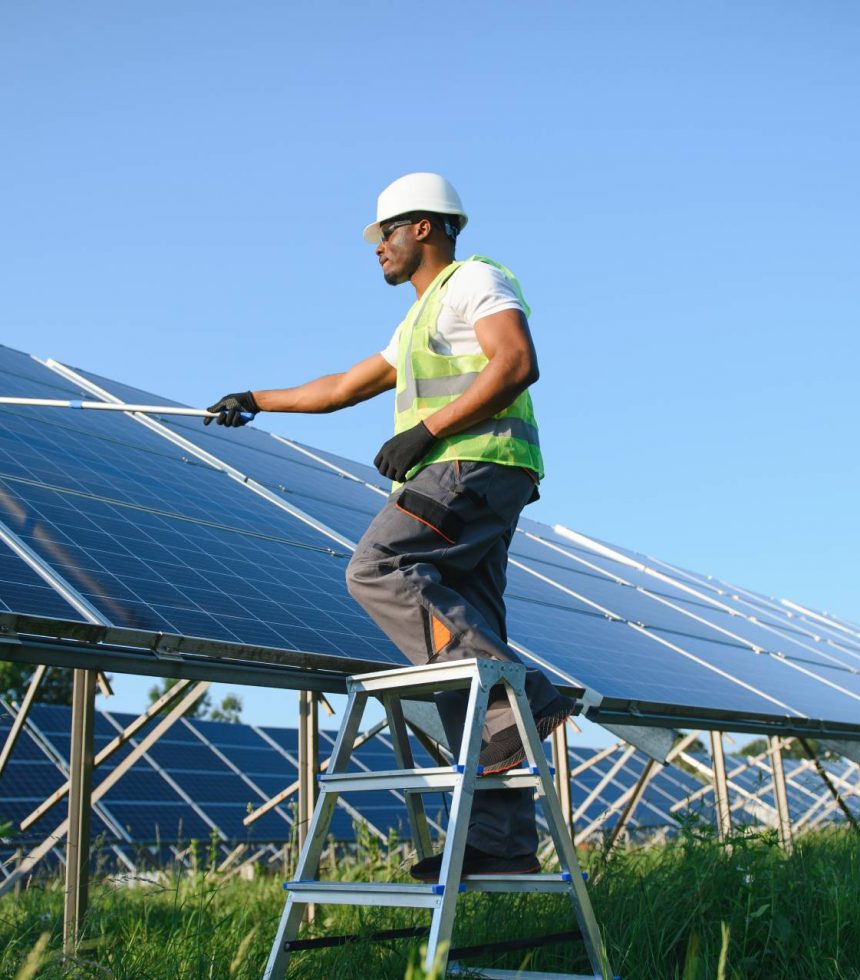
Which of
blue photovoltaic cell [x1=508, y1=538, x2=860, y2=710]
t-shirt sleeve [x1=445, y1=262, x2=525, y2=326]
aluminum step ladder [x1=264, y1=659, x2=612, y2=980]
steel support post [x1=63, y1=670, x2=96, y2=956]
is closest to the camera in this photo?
aluminum step ladder [x1=264, y1=659, x2=612, y2=980]

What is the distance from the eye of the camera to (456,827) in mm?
2855

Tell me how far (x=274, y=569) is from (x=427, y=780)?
3.16 meters

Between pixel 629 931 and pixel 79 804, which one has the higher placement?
pixel 79 804

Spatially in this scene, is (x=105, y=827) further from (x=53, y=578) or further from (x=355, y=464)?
(x=53, y=578)

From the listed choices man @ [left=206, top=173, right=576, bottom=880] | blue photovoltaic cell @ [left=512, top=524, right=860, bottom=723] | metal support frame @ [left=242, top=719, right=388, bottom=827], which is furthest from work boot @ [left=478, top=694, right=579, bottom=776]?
blue photovoltaic cell @ [left=512, top=524, right=860, bottom=723]

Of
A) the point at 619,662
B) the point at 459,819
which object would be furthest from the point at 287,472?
the point at 459,819

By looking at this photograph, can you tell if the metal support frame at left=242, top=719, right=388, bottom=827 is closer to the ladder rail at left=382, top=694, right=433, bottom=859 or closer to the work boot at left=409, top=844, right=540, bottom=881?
the ladder rail at left=382, top=694, right=433, bottom=859

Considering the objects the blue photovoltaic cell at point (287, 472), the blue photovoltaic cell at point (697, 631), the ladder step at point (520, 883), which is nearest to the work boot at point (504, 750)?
the ladder step at point (520, 883)

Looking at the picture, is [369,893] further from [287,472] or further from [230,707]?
[230,707]

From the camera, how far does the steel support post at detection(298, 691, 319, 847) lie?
19.2 ft

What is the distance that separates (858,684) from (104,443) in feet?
27.9

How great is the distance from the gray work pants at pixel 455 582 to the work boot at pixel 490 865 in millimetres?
19

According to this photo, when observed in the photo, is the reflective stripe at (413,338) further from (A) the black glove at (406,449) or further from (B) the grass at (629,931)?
(B) the grass at (629,931)

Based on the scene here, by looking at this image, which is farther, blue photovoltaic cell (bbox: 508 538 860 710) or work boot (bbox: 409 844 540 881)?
blue photovoltaic cell (bbox: 508 538 860 710)
